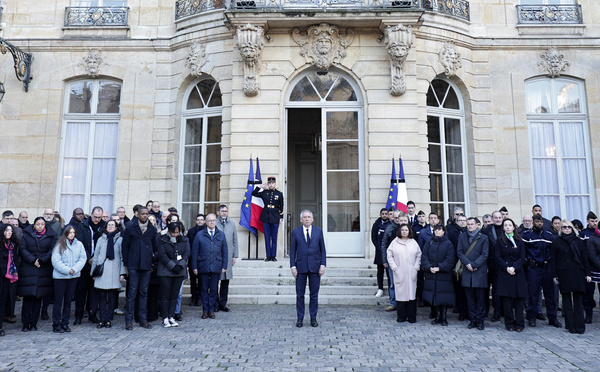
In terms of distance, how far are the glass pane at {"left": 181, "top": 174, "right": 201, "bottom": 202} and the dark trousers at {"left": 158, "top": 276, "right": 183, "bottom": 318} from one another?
176 inches

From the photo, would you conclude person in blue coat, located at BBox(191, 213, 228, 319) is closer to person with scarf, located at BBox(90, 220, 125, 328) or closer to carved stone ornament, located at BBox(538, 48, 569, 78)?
person with scarf, located at BBox(90, 220, 125, 328)

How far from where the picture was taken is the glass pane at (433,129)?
10789mm

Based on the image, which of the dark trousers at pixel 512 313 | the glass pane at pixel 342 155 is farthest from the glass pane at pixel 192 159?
the dark trousers at pixel 512 313

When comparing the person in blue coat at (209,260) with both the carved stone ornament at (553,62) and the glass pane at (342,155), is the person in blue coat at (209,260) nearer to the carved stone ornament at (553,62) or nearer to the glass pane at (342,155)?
the glass pane at (342,155)

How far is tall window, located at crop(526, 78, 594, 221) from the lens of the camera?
10906 mm

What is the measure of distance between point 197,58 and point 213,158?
Result: 2.49 meters

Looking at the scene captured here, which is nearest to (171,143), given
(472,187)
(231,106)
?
(231,106)

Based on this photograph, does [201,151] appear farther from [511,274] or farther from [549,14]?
[549,14]

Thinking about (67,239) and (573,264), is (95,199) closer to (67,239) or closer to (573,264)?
(67,239)

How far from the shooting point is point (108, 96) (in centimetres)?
1140

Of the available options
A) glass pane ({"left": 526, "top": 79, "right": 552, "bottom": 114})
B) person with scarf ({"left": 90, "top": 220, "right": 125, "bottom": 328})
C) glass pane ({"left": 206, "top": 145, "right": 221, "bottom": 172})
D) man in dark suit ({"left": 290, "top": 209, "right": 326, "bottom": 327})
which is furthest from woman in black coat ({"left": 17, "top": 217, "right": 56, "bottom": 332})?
glass pane ({"left": 526, "top": 79, "right": 552, "bottom": 114})

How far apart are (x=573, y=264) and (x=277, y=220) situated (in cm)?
523

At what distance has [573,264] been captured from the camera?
6219 millimetres

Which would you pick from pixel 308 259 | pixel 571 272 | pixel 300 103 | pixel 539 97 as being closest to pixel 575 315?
pixel 571 272
